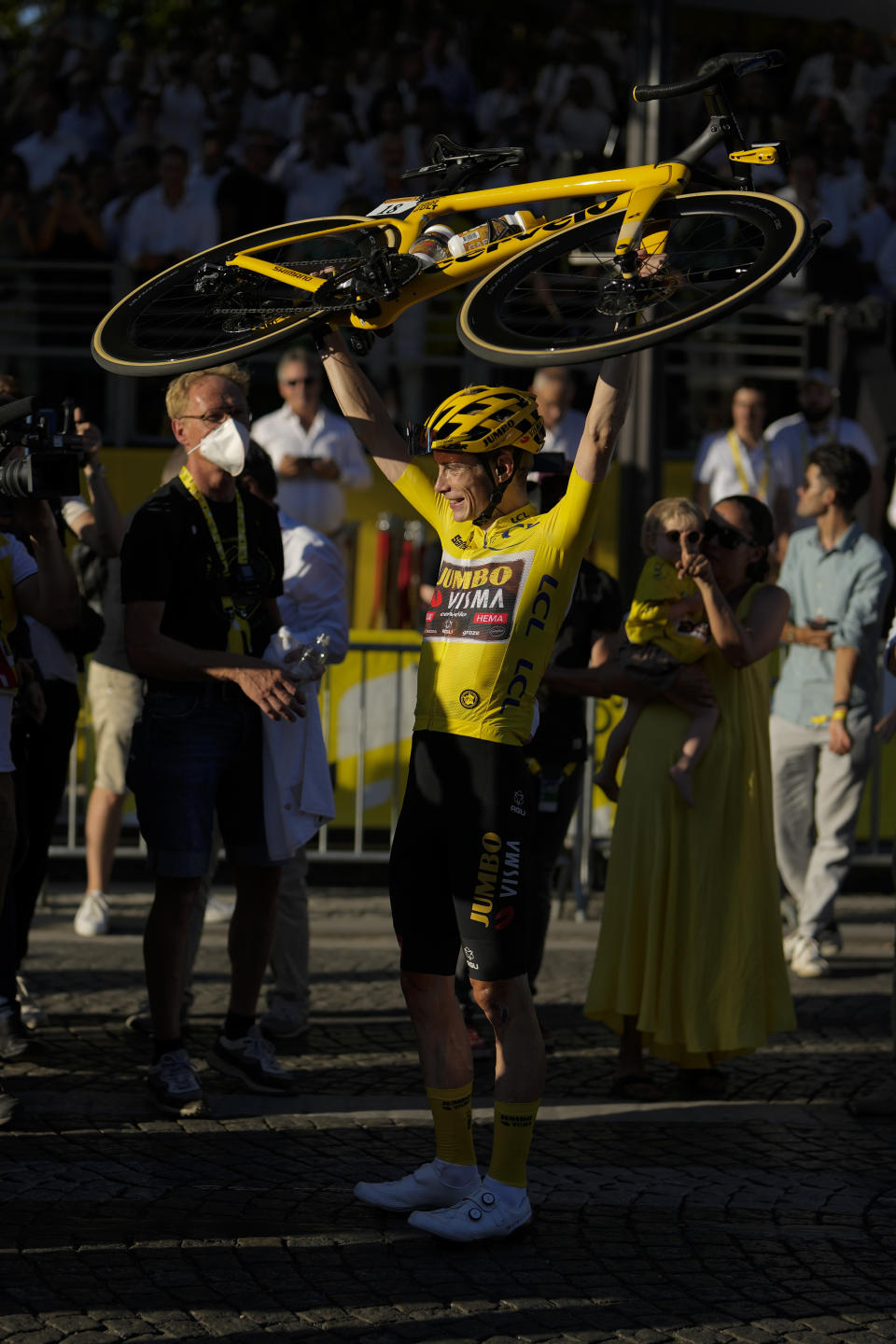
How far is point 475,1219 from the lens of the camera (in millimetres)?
4500

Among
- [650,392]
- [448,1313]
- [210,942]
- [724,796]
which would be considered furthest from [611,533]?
[448,1313]

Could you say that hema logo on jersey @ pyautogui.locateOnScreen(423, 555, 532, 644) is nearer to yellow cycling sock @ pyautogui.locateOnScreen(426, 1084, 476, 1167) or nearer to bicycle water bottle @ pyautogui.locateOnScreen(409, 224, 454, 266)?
bicycle water bottle @ pyautogui.locateOnScreen(409, 224, 454, 266)

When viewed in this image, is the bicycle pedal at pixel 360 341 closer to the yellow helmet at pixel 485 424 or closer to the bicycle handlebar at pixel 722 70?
the yellow helmet at pixel 485 424

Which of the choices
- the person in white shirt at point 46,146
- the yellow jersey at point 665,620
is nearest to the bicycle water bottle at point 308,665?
the yellow jersey at point 665,620

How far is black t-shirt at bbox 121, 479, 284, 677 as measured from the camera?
5586mm

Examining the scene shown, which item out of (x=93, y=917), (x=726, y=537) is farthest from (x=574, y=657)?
(x=93, y=917)

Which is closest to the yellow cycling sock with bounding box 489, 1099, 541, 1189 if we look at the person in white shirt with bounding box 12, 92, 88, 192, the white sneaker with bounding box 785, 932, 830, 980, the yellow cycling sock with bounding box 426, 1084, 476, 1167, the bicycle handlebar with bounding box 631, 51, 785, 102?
the yellow cycling sock with bounding box 426, 1084, 476, 1167

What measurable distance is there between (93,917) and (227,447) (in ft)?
11.2

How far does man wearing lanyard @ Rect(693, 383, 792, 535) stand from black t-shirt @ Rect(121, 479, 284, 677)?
6103mm

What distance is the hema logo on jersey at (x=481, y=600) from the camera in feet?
15.3

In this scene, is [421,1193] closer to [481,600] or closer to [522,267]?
Answer: [481,600]

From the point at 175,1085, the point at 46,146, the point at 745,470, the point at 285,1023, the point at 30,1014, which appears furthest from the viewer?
the point at 46,146

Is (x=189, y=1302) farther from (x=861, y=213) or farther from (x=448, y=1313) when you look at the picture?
(x=861, y=213)

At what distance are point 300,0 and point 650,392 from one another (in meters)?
11.1
